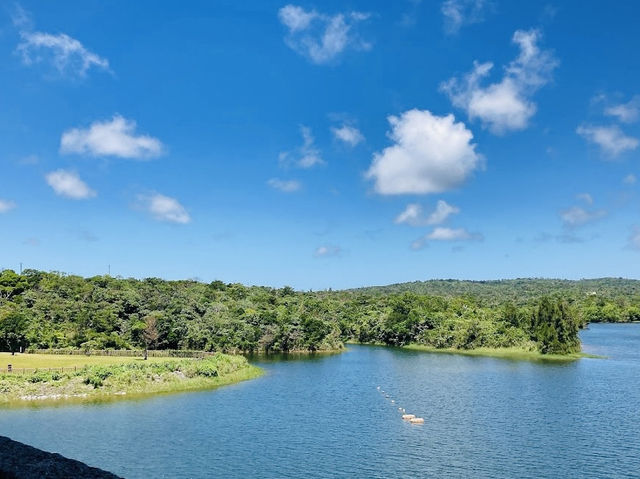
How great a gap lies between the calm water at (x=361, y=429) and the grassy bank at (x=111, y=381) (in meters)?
4.12

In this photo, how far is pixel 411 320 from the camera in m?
120

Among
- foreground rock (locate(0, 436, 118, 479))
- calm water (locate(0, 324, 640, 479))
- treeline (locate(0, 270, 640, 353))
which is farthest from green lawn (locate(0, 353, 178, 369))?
foreground rock (locate(0, 436, 118, 479))

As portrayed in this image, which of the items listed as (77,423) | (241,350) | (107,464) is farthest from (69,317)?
(107,464)

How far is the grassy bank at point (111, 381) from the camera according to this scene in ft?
172

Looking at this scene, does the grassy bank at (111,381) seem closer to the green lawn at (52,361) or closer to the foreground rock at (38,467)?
the green lawn at (52,361)

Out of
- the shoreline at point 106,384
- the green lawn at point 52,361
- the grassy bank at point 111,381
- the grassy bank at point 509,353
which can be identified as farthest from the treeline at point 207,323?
the shoreline at point 106,384

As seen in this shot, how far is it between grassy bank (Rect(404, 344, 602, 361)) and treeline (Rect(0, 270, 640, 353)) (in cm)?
167

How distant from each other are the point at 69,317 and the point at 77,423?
56795mm

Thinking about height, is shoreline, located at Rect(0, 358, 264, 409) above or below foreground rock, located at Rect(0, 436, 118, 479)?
below

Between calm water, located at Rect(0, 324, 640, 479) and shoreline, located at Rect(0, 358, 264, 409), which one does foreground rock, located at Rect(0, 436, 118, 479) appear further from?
shoreline, located at Rect(0, 358, 264, 409)

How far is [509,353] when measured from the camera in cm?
9869

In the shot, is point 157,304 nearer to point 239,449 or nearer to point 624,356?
point 239,449

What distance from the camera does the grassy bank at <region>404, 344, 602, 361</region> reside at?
89.7m

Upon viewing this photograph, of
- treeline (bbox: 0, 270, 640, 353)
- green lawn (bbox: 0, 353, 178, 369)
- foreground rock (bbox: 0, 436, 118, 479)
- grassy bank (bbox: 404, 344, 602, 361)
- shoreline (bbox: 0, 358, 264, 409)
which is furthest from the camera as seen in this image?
grassy bank (bbox: 404, 344, 602, 361)
